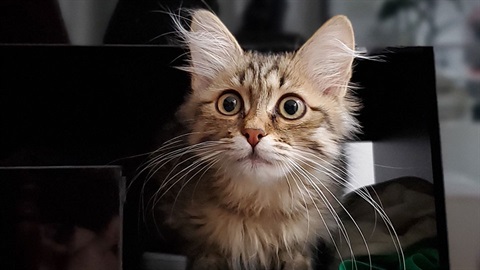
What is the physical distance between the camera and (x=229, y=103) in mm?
852

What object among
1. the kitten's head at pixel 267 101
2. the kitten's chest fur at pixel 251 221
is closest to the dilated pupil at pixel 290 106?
the kitten's head at pixel 267 101

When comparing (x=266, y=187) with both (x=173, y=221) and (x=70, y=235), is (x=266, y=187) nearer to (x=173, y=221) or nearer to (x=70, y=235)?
(x=173, y=221)

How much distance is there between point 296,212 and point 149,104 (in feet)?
0.92

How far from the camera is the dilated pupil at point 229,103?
847mm

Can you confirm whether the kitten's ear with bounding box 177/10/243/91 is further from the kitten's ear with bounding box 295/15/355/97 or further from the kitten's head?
the kitten's ear with bounding box 295/15/355/97

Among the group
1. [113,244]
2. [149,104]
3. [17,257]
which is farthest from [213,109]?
[17,257]

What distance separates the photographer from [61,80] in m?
0.91

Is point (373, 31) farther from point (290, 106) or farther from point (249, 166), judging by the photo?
point (249, 166)

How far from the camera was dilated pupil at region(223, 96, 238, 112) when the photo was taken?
85 cm

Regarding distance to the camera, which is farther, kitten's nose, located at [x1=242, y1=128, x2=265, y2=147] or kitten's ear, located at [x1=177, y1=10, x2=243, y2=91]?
kitten's ear, located at [x1=177, y1=10, x2=243, y2=91]

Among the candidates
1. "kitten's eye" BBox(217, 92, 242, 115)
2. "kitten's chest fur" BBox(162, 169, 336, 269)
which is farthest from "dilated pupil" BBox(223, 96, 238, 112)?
"kitten's chest fur" BBox(162, 169, 336, 269)

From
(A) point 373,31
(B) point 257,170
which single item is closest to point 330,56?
(A) point 373,31

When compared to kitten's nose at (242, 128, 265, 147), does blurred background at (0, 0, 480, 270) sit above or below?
above

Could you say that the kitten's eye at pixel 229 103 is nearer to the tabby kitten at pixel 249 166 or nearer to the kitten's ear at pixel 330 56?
the tabby kitten at pixel 249 166
